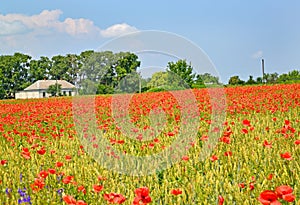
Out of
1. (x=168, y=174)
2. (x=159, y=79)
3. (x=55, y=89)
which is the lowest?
(x=168, y=174)

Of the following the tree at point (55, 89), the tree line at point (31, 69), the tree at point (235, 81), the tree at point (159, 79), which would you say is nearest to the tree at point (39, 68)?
the tree line at point (31, 69)

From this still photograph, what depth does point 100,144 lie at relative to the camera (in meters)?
6.33

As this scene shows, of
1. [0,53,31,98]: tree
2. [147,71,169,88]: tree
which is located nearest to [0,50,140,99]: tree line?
Result: [0,53,31,98]: tree

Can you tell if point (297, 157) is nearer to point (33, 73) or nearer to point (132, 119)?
point (132, 119)

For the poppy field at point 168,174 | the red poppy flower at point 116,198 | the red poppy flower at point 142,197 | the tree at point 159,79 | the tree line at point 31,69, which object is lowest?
the poppy field at point 168,174

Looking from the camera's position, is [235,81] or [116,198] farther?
[235,81]

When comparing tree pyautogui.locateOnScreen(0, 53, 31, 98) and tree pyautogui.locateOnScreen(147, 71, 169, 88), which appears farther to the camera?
tree pyautogui.locateOnScreen(0, 53, 31, 98)

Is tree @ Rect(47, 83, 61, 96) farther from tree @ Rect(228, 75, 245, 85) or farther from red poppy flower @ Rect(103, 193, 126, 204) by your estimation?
red poppy flower @ Rect(103, 193, 126, 204)

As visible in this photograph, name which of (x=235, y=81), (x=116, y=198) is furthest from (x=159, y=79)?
(x=235, y=81)

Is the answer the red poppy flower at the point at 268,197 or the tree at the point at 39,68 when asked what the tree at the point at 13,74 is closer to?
the tree at the point at 39,68

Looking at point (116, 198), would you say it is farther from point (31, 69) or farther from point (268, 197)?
point (31, 69)

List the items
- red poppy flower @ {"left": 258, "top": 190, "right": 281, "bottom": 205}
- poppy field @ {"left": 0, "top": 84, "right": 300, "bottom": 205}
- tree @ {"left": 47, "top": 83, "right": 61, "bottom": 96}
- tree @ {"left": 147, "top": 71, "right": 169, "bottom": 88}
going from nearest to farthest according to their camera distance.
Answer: red poppy flower @ {"left": 258, "top": 190, "right": 281, "bottom": 205}, poppy field @ {"left": 0, "top": 84, "right": 300, "bottom": 205}, tree @ {"left": 147, "top": 71, "right": 169, "bottom": 88}, tree @ {"left": 47, "top": 83, "right": 61, "bottom": 96}

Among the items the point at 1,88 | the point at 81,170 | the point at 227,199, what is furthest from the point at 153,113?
the point at 1,88

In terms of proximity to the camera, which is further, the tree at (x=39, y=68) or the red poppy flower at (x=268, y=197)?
the tree at (x=39, y=68)
